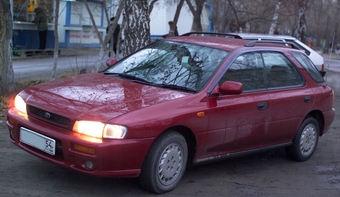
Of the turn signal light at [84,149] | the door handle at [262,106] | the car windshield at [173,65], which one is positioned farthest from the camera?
the door handle at [262,106]

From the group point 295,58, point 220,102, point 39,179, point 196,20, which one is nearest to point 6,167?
point 39,179

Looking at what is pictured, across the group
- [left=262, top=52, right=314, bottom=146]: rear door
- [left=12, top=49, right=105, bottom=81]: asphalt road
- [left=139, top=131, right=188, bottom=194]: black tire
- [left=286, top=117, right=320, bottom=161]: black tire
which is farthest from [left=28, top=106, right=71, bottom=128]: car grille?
[left=12, top=49, right=105, bottom=81]: asphalt road

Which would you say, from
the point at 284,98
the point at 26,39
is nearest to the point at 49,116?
the point at 284,98

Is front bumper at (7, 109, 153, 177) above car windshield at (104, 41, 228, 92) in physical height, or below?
below

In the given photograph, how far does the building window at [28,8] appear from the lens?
63.9ft

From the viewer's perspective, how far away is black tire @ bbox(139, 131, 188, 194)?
16.2 ft

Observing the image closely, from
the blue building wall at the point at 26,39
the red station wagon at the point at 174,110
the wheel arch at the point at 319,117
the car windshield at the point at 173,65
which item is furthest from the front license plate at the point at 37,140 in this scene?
the blue building wall at the point at 26,39

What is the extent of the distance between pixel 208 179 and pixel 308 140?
1919mm

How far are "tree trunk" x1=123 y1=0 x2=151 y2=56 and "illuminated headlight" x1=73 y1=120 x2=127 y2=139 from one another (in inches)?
198

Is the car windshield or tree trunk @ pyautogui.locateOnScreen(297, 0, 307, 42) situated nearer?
the car windshield

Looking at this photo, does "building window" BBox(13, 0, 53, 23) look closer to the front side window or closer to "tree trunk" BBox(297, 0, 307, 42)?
"tree trunk" BBox(297, 0, 307, 42)

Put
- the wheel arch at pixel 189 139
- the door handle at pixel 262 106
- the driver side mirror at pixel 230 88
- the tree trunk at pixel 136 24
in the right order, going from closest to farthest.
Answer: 1. the wheel arch at pixel 189 139
2. the driver side mirror at pixel 230 88
3. the door handle at pixel 262 106
4. the tree trunk at pixel 136 24

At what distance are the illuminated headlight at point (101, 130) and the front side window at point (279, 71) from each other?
2392 millimetres

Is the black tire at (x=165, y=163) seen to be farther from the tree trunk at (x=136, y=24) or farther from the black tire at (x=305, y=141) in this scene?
the tree trunk at (x=136, y=24)
